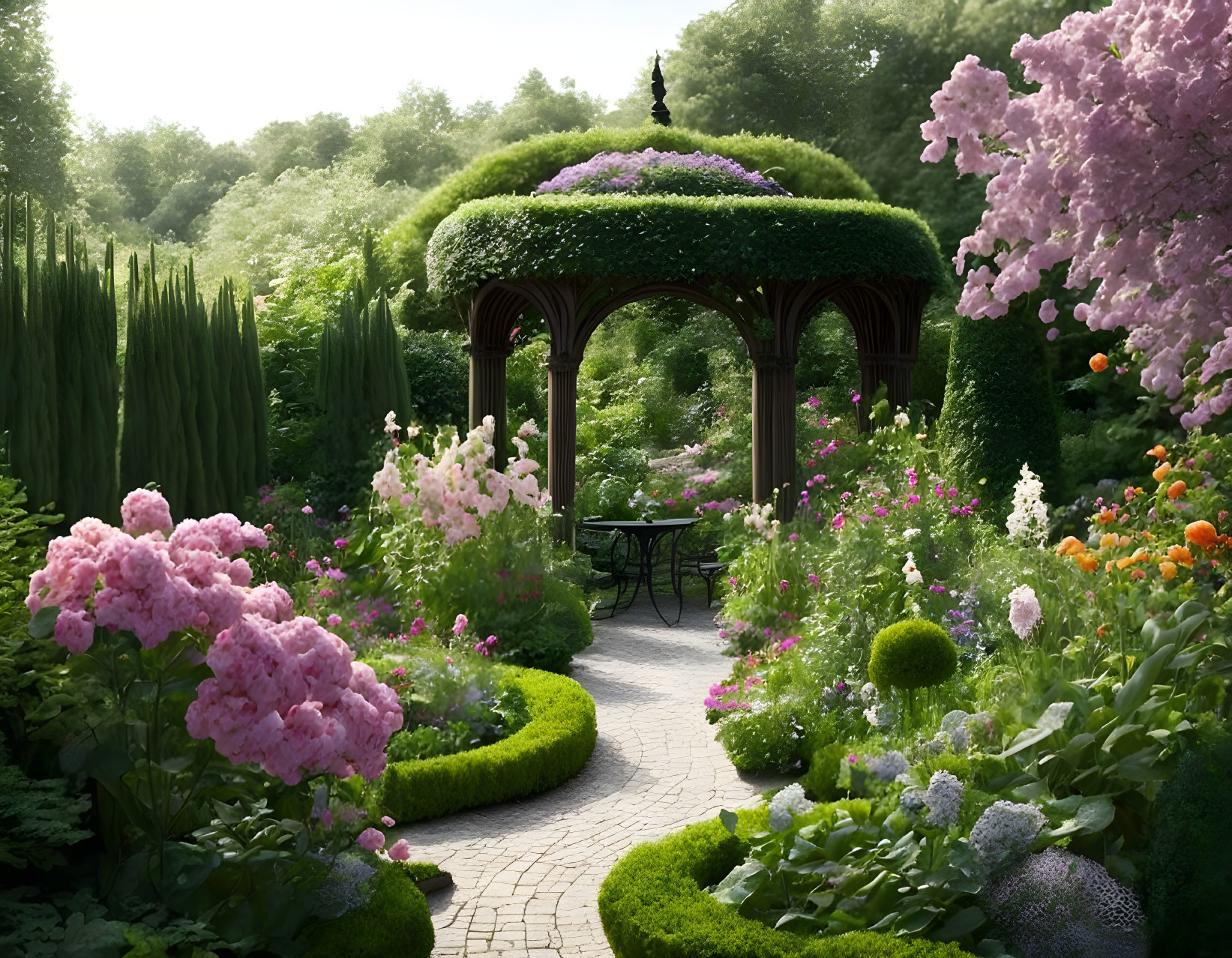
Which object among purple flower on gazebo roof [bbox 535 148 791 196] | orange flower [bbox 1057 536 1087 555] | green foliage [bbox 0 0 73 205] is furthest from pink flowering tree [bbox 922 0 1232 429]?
green foliage [bbox 0 0 73 205]

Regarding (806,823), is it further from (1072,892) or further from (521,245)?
(521,245)

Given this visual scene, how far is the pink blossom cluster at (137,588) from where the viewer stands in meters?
2.77

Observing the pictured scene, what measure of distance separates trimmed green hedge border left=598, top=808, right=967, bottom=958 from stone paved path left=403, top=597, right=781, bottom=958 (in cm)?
29

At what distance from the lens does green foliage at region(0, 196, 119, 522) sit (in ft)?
26.1

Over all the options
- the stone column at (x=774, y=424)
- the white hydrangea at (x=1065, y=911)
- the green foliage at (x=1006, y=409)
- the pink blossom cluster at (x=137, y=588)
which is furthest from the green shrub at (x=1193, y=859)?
the green foliage at (x=1006, y=409)

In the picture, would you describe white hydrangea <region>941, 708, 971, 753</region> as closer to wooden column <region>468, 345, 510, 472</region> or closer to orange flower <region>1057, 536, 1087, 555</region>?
orange flower <region>1057, 536, 1087, 555</region>

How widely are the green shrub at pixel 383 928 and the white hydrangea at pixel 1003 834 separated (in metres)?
1.62

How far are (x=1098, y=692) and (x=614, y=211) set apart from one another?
6.16 meters

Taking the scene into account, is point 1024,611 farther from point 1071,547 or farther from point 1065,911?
point 1065,911

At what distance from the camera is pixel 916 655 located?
4.36 meters

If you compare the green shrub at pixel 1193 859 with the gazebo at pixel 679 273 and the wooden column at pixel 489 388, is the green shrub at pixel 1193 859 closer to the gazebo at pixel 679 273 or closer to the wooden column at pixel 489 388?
the gazebo at pixel 679 273

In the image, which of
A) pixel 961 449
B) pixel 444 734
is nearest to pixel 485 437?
pixel 444 734

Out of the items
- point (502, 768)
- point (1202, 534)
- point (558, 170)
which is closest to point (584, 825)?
point (502, 768)

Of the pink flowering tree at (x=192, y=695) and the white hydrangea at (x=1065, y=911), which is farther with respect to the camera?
the white hydrangea at (x=1065, y=911)
